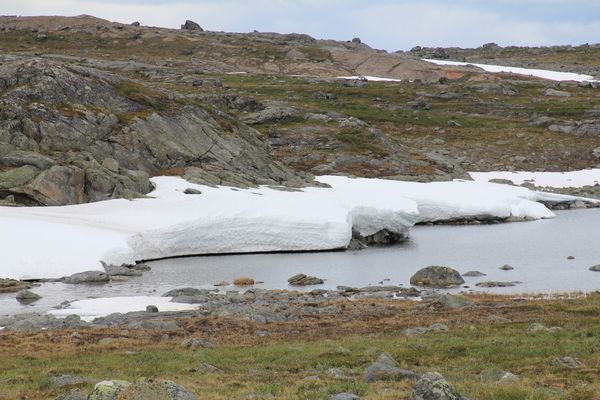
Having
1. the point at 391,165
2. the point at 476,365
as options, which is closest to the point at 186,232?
the point at 476,365

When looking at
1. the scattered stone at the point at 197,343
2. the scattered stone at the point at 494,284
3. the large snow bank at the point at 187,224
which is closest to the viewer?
the scattered stone at the point at 197,343

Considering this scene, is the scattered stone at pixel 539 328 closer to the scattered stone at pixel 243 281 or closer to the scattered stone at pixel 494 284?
the scattered stone at pixel 494 284

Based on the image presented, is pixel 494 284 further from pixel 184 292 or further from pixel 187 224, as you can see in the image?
pixel 187 224

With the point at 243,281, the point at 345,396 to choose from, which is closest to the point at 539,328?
the point at 345,396

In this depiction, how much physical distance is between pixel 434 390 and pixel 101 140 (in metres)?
65.3

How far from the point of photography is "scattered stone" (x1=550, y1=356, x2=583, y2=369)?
68.1ft

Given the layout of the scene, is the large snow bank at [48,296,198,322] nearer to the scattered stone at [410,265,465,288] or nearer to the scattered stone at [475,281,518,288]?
the scattered stone at [410,265,465,288]

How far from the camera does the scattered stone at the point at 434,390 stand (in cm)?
1542

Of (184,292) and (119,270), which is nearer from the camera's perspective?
(184,292)

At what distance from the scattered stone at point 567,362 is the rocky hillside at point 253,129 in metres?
50.6

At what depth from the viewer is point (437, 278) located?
48156 mm

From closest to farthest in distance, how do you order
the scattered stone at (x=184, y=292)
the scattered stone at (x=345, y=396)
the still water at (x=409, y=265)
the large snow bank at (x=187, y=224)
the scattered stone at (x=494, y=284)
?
1. the scattered stone at (x=345, y=396)
2. the scattered stone at (x=184, y=292)
3. the still water at (x=409, y=265)
4. the scattered stone at (x=494, y=284)
5. the large snow bank at (x=187, y=224)

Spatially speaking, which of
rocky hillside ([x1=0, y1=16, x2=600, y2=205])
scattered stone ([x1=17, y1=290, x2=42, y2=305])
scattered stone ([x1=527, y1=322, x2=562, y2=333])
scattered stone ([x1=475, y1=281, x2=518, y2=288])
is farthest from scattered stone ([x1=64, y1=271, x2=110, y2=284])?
scattered stone ([x1=527, y1=322, x2=562, y2=333])

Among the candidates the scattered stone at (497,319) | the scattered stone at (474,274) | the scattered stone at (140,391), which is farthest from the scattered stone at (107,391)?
the scattered stone at (474,274)
